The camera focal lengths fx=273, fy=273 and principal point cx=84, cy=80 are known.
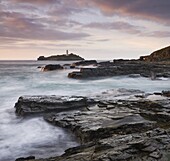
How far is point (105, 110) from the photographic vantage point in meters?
10.7

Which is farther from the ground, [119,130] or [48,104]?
[48,104]

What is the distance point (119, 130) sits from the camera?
26.3ft

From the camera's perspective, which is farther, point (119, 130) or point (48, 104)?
point (48, 104)

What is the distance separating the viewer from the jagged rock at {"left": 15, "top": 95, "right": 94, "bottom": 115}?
1191cm

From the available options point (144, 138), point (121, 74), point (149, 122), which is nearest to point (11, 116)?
point (149, 122)

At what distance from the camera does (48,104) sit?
12195 millimetres

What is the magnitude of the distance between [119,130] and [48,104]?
16.3 feet

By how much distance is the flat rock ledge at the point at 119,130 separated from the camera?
5410mm

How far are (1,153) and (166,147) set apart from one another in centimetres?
462

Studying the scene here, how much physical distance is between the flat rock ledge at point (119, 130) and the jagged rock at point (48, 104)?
1.30 feet

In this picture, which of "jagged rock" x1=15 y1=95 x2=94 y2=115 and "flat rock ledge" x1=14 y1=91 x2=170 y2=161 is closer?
"flat rock ledge" x1=14 y1=91 x2=170 y2=161

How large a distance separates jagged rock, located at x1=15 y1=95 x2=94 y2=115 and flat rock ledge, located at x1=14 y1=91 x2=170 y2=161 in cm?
40

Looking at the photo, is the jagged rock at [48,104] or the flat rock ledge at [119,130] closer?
the flat rock ledge at [119,130]

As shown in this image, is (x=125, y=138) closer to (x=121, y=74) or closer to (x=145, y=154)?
(x=145, y=154)
